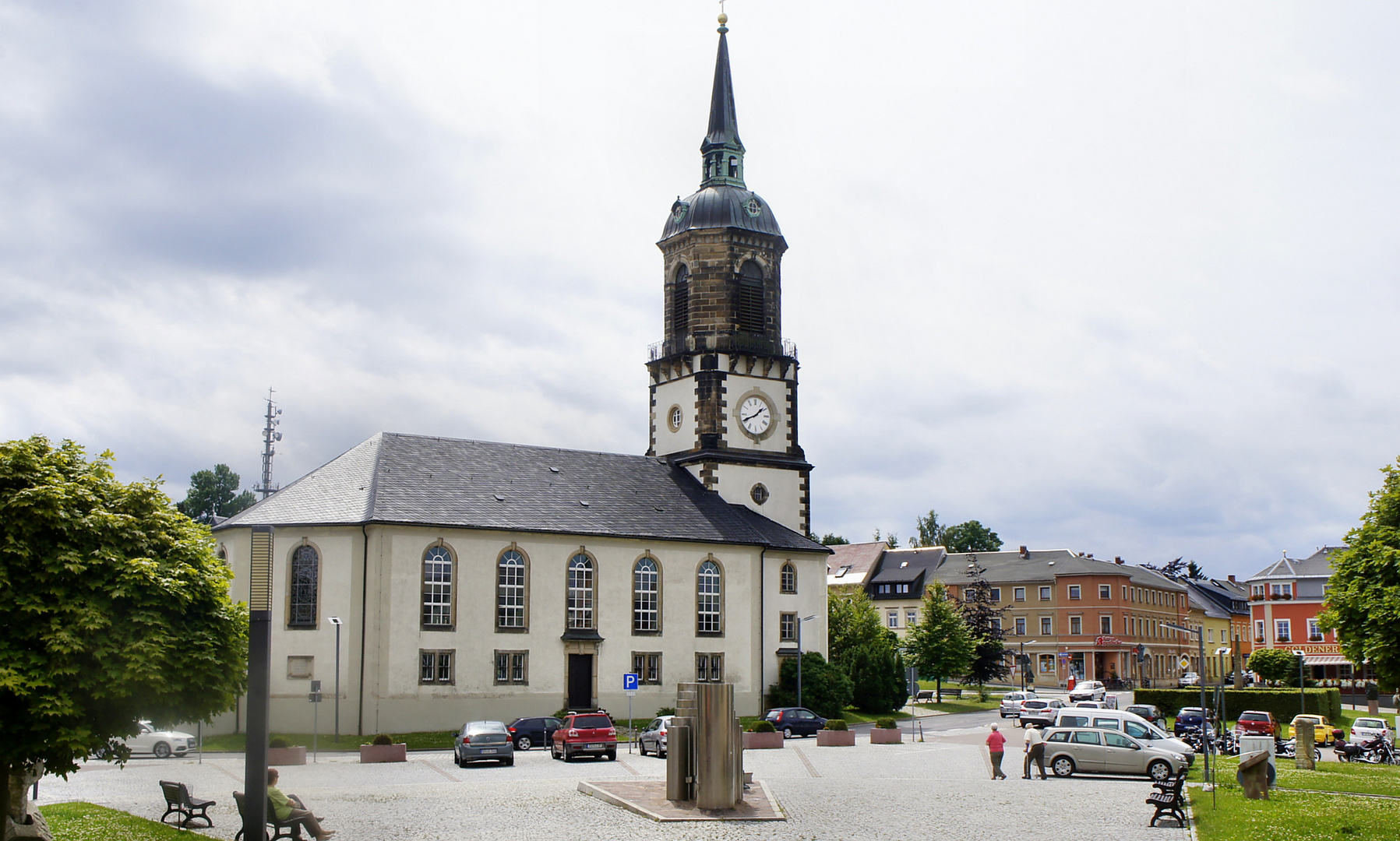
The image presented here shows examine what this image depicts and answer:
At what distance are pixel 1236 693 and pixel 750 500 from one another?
2447cm

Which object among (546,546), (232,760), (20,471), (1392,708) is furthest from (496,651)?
(1392,708)

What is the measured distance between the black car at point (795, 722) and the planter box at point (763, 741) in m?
4.97

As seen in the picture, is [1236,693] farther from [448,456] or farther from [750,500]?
[448,456]

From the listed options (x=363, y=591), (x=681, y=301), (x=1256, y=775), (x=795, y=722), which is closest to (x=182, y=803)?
(x=1256, y=775)

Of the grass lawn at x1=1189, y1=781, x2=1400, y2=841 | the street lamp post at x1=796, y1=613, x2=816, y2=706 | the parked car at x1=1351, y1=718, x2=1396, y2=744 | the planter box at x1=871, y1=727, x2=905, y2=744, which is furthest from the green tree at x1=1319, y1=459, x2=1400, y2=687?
the street lamp post at x1=796, y1=613, x2=816, y2=706

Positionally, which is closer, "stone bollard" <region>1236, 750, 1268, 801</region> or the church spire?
"stone bollard" <region>1236, 750, 1268, 801</region>

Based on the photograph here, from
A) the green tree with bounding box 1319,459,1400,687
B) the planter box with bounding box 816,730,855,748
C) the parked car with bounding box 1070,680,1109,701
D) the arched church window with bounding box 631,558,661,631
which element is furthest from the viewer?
the parked car with bounding box 1070,680,1109,701

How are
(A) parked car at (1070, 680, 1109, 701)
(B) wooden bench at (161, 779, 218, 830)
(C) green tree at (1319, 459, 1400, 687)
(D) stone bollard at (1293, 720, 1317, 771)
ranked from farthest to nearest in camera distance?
1. (A) parked car at (1070, 680, 1109, 701)
2. (D) stone bollard at (1293, 720, 1317, 771)
3. (C) green tree at (1319, 459, 1400, 687)
4. (B) wooden bench at (161, 779, 218, 830)

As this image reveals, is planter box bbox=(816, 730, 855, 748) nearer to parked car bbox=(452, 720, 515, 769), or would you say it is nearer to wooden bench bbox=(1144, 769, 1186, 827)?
parked car bbox=(452, 720, 515, 769)

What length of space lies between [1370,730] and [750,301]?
3323cm

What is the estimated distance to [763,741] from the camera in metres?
43.7

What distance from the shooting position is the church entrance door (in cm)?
5288

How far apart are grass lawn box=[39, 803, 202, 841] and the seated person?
1.78 meters

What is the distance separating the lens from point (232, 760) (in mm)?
39656
